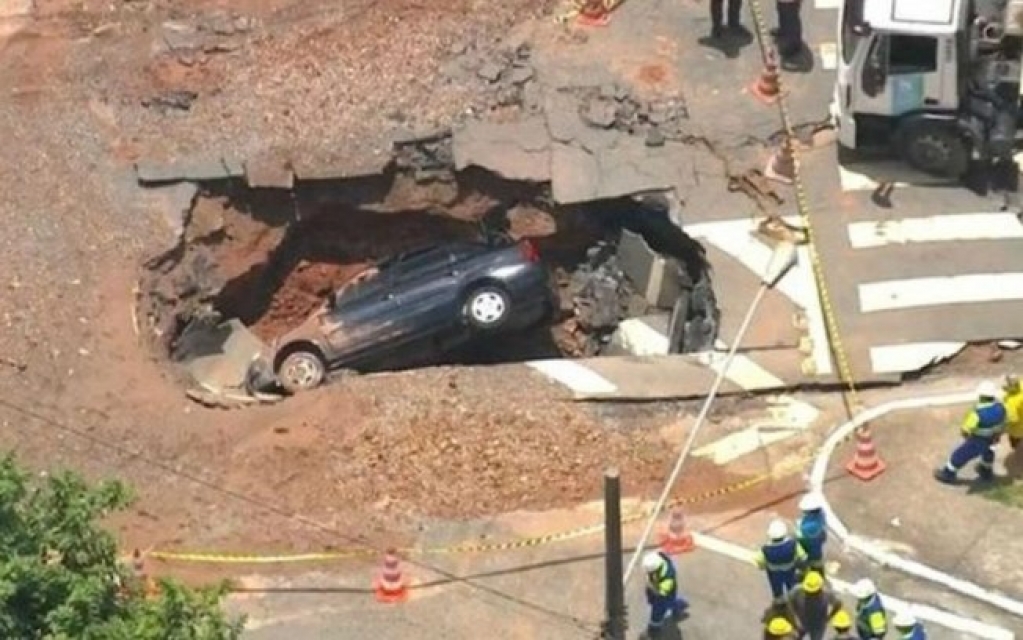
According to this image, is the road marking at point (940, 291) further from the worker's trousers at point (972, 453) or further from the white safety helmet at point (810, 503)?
the white safety helmet at point (810, 503)

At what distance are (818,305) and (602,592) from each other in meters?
5.58

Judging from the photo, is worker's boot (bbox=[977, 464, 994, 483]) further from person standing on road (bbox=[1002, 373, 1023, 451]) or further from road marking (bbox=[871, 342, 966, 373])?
road marking (bbox=[871, 342, 966, 373])

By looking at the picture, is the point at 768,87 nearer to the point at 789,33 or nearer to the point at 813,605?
the point at 789,33

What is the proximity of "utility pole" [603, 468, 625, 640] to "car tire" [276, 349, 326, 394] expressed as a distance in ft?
23.0

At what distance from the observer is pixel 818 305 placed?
26.4 metres

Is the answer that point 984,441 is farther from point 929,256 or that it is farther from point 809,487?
point 929,256

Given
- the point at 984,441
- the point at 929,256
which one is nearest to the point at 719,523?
the point at 984,441

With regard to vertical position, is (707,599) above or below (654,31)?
below

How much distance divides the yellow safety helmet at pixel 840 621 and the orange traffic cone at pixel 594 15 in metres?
12.3

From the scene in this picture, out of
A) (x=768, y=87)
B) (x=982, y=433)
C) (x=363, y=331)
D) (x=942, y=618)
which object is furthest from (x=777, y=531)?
(x=768, y=87)

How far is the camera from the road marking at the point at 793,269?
25891 mm

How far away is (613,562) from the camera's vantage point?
1998cm

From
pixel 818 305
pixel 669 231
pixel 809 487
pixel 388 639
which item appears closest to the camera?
pixel 388 639

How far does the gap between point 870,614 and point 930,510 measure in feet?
9.14
